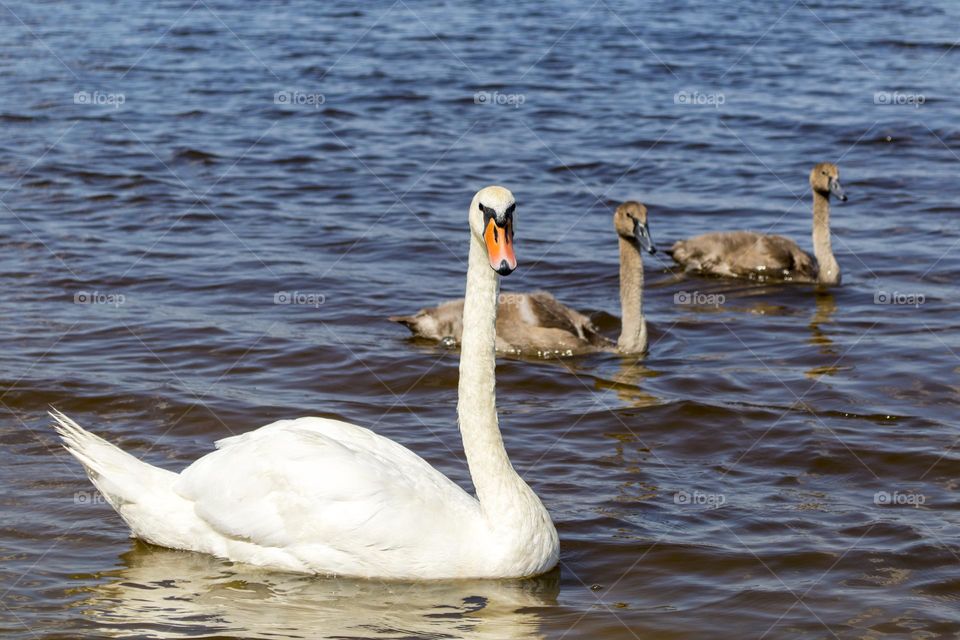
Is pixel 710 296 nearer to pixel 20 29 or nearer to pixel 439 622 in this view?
pixel 439 622

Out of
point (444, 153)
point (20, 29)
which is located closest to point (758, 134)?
point (444, 153)

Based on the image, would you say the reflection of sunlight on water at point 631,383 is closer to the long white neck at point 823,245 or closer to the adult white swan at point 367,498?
the long white neck at point 823,245

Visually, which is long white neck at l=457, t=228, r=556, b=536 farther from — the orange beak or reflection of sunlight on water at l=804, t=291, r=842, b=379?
reflection of sunlight on water at l=804, t=291, r=842, b=379

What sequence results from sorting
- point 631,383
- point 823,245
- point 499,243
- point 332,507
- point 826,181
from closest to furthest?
1. point 499,243
2. point 332,507
3. point 631,383
4. point 823,245
5. point 826,181

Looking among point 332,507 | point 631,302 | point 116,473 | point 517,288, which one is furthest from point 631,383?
point 116,473

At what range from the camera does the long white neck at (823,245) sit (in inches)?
523

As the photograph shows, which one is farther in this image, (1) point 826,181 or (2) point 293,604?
(1) point 826,181

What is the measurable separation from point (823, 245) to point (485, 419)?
740cm

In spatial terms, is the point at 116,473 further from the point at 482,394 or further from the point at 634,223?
the point at 634,223

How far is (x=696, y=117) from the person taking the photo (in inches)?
779

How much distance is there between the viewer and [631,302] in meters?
11.6

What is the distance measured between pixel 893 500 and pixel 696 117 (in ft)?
40.6

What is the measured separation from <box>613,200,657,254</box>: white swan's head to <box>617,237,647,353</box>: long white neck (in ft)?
0.26

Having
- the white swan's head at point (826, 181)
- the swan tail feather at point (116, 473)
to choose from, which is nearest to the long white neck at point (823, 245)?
the white swan's head at point (826, 181)
